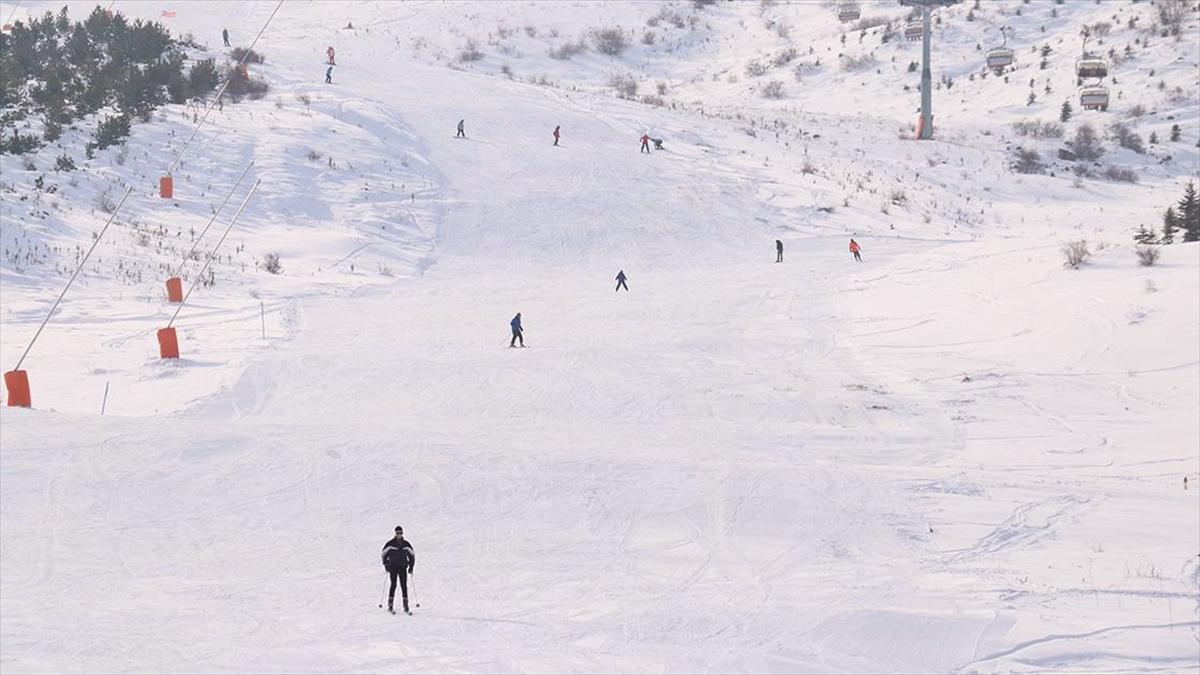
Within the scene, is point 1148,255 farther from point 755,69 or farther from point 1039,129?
point 755,69

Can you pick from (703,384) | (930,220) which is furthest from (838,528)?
(930,220)

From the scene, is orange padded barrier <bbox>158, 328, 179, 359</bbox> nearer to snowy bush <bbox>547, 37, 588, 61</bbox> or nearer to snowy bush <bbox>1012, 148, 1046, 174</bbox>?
snowy bush <bbox>1012, 148, 1046, 174</bbox>

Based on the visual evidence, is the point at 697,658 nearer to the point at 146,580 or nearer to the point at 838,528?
the point at 838,528

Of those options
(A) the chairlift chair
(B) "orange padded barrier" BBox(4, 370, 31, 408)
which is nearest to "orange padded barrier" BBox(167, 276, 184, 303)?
(B) "orange padded barrier" BBox(4, 370, 31, 408)

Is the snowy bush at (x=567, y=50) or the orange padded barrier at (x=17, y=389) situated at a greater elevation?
the snowy bush at (x=567, y=50)

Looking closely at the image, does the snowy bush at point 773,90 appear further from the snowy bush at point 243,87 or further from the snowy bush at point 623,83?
the snowy bush at point 243,87

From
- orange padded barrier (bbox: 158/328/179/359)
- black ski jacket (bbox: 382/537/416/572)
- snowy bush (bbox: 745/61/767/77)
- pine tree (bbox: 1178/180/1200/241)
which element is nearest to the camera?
black ski jacket (bbox: 382/537/416/572)

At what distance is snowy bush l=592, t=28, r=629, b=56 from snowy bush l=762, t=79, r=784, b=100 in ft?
38.2

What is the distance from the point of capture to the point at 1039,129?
2251 inches

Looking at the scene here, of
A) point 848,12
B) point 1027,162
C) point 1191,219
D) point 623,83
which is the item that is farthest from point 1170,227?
point 623,83

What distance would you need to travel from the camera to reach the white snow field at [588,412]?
497 inches

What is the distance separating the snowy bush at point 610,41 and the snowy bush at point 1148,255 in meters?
53.0

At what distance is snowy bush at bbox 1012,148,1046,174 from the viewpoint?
174ft

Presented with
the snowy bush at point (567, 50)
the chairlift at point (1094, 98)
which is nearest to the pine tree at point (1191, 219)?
the chairlift at point (1094, 98)
